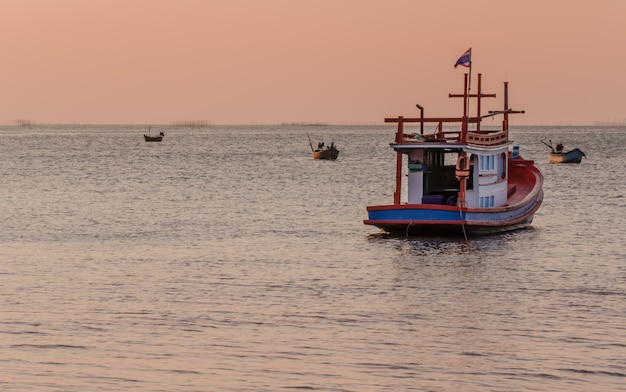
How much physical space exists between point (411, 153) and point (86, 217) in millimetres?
16770

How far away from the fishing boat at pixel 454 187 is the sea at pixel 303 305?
2.16 feet

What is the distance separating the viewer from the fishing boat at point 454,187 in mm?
36688

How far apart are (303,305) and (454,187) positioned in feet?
54.8

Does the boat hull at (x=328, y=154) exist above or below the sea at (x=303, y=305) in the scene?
below

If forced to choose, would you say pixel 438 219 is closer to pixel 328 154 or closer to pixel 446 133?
pixel 446 133

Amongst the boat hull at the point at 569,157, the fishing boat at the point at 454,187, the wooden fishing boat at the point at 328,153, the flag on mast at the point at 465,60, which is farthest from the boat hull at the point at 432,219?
the wooden fishing boat at the point at 328,153

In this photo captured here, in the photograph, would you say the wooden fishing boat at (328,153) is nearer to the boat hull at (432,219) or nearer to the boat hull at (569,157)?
the boat hull at (569,157)

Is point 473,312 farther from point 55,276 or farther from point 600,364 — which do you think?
point 55,276

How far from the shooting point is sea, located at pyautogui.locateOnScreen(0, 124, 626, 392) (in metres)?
17.6

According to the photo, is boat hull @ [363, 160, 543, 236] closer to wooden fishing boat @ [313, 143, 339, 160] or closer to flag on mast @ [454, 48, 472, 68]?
flag on mast @ [454, 48, 472, 68]

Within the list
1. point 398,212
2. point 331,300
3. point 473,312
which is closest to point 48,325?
point 331,300

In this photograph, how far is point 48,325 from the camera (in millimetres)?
21656

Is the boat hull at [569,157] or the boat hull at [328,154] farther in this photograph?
the boat hull at [328,154]

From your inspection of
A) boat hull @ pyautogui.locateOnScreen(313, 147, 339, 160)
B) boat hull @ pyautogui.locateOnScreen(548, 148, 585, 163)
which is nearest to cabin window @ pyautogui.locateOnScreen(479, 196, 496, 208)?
boat hull @ pyautogui.locateOnScreen(548, 148, 585, 163)
